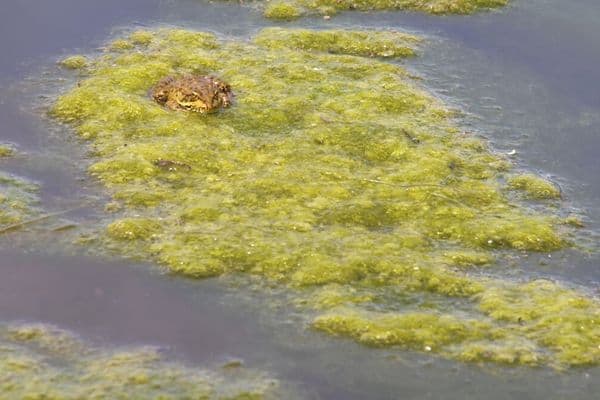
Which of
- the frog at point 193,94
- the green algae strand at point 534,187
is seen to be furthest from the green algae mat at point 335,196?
the frog at point 193,94

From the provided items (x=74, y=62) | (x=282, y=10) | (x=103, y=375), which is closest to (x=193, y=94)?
(x=74, y=62)

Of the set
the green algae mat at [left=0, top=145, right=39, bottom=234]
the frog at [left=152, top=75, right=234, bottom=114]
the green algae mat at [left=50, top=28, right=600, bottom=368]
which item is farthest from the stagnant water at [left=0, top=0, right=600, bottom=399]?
the frog at [left=152, top=75, right=234, bottom=114]

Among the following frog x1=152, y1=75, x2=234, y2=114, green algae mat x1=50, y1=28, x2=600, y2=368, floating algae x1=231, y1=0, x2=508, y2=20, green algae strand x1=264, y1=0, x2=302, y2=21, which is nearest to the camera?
green algae mat x1=50, y1=28, x2=600, y2=368

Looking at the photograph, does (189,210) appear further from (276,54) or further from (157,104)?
(276,54)

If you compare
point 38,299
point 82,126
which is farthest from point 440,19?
point 38,299

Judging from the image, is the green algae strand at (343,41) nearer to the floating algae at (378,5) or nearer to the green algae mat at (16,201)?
the floating algae at (378,5)

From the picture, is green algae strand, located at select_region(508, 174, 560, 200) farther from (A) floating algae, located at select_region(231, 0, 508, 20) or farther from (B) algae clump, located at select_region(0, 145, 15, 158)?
(B) algae clump, located at select_region(0, 145, 15, 158)
